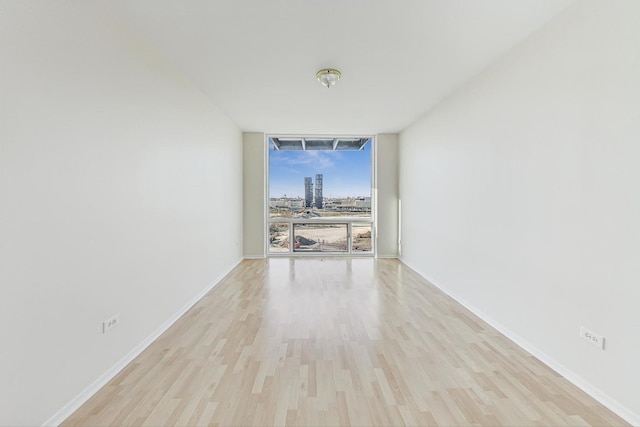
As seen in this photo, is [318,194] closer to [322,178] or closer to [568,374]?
[322,178]

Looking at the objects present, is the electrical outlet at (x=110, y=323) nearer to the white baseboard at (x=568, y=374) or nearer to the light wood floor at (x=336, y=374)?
the light wood floor at (x=336, y=374)

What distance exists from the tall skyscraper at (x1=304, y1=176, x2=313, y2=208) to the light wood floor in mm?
3229

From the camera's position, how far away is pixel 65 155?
5.33 feet

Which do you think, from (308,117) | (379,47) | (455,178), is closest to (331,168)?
(308,117)

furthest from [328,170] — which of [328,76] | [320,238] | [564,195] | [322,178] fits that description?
[564,195]

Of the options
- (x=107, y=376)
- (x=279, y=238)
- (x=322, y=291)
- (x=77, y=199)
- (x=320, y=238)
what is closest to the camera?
(x=77, y=199)

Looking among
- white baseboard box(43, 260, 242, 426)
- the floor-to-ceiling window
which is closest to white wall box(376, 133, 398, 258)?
the floor-to-ceiling window

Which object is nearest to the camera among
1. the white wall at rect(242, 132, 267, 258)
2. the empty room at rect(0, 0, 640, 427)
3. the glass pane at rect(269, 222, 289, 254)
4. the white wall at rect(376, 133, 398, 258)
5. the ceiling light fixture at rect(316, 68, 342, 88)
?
the empty room at rect(0, 0, 640, 427)

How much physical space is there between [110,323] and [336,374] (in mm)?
1655

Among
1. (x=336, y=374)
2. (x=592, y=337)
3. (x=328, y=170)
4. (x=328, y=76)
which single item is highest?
(x=328, y=76)

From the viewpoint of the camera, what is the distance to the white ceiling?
1998 mm

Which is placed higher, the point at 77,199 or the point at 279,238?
the point at 77,199

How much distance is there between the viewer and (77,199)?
1708 millimetres

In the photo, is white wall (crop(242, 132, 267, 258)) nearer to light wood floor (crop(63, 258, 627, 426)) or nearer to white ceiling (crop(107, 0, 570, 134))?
white ceiling (crop(107, 0, 570, 134))
